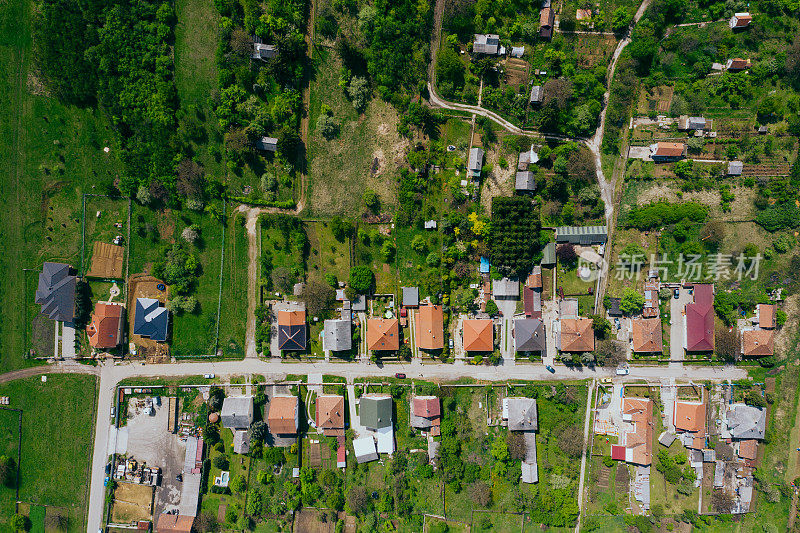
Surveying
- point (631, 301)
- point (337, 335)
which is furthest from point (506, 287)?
Answer: point (337, 335)

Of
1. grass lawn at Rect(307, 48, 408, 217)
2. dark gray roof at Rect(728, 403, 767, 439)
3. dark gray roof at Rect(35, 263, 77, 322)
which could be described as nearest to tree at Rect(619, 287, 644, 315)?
dark gray roof at Rect(728, 403, 767, 439)

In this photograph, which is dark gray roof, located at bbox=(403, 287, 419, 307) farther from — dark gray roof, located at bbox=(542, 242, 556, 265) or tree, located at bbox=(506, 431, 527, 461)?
tree, located at bbox=(506, 431, 527, 461)

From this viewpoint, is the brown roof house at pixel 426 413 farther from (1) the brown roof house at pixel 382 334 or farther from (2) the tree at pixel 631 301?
A: (2) the tree at pixel 631 301

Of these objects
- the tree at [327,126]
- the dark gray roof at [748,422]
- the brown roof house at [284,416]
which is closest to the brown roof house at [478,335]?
the brown roof house at [284,416]

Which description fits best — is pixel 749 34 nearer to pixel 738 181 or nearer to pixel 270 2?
pixel 738 181

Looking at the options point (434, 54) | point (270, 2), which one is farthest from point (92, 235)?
point (434, 54)

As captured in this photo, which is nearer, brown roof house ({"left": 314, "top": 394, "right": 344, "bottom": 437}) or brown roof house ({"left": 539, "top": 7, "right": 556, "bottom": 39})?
brown roof house ({"left": 539, "top": 7, "right": 556, "bottom": 39})

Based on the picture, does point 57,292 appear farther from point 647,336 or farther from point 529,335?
point 647,336
